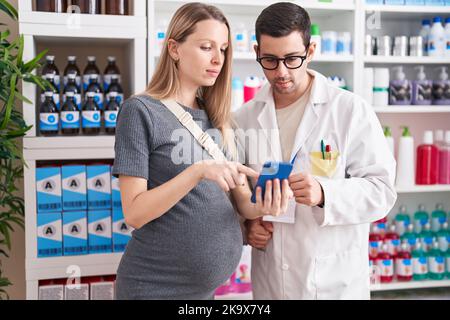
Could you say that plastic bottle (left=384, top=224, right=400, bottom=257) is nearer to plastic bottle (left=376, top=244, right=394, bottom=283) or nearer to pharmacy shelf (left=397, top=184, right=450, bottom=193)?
plastic bottle (left=376, top=244, right=394, bottom=283)

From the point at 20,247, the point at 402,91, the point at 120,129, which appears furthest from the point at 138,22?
the point at 402,91

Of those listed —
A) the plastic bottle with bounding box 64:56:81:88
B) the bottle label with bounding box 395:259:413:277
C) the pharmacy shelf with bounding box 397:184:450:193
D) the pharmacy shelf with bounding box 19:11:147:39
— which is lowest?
the bottle label with bounding box 395:259:413:277

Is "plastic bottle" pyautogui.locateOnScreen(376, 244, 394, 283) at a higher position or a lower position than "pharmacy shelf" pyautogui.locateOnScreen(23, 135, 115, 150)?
lower

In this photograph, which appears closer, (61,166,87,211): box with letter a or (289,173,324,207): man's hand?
(289,173,324,207): man's hand

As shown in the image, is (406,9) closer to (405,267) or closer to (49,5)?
(405,267)

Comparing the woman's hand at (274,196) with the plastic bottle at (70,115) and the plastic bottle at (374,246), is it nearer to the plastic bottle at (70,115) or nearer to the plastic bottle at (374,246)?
the plastic bottle at (70,115)

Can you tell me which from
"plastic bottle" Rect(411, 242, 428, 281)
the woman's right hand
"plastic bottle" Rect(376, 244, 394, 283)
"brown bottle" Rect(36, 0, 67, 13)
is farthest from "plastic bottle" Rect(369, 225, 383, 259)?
"brown bottle" Rect(36, 0, 67, 13)

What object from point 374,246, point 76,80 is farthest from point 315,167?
point 374,246

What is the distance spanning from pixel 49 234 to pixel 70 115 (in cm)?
56

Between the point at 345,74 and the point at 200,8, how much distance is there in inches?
68.8

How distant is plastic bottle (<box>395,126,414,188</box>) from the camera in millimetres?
3133

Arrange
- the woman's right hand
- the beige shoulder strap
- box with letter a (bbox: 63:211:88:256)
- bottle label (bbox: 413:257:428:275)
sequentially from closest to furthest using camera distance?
the woman's right hand < the beige shoulder strap < box with letter a (bbox: 63:211:88:256) < bottle label (bbox: 413:257:428:275)

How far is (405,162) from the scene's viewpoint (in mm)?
3137
